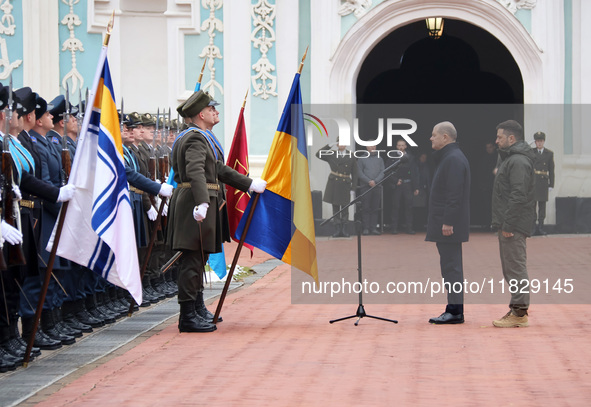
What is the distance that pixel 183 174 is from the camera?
29.0 ft

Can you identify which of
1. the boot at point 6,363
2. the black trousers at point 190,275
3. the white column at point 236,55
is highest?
the white column at point 236,55

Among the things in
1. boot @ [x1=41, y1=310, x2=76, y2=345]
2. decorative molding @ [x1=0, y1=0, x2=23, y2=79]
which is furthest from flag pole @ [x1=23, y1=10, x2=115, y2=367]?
decorative molding @ [x1=0, y1=0, x2=23, y2=79]

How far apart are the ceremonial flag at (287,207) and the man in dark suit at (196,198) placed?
39 centimetres

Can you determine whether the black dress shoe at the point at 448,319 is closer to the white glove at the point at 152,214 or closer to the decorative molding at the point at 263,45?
the white glove at the point at 152,214

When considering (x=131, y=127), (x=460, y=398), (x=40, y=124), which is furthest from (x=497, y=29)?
(x=460, y=398)

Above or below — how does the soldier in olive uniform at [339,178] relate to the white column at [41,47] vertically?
below

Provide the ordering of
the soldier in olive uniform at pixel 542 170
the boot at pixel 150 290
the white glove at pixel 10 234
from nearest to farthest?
1. the white glove at pixel 10 234
2. the boot at pixel 150 290
3. the soldier in olive uniform at pixel 542 170

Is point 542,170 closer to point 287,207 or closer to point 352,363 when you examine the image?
point 287,207

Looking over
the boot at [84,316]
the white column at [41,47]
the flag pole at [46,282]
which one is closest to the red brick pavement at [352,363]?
the flag pole at [46,282]

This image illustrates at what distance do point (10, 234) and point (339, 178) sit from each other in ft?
44.7

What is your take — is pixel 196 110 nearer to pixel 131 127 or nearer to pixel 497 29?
pixel 131 127

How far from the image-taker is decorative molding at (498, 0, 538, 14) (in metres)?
20.0

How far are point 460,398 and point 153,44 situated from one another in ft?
51.7

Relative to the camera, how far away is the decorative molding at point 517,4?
20.0 meters
